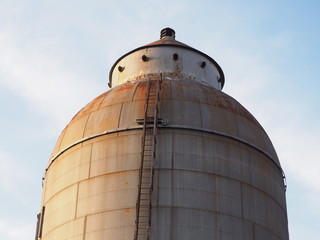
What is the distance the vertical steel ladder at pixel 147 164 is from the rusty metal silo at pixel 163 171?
0.04 metres

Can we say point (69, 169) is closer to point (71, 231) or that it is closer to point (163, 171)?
point (71, 231)

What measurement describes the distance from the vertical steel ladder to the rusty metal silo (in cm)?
4

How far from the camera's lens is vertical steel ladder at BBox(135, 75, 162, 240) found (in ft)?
64.3

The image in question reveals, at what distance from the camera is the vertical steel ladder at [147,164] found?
1961 cm

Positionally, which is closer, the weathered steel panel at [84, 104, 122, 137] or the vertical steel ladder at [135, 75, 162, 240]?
the vertical steel ladder at [135, 75, 162, 240]

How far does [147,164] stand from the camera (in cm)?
2084

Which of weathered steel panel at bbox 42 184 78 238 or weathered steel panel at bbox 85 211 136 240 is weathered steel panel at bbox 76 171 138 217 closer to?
weathered steel panel at bbox 85 211 136 240

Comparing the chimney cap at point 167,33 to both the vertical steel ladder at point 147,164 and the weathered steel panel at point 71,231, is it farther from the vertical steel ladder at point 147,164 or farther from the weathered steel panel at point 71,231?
the weathered steel panel at point 71,231

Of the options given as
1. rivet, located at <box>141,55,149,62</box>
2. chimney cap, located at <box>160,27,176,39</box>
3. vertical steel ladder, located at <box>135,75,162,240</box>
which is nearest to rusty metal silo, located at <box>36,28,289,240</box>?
vertical steel ladder, located at <box>135,75,162,240</box>

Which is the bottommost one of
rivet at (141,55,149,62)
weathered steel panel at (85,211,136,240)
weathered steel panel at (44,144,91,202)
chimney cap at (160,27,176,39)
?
weathered steel panel at (85,211,136,240)

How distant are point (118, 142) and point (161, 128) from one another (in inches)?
68.1

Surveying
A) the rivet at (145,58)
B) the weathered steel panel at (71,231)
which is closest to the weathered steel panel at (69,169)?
the weathered steel panel at (71,231)

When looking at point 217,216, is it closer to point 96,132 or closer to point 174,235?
point 174,235

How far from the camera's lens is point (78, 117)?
2433 cm
